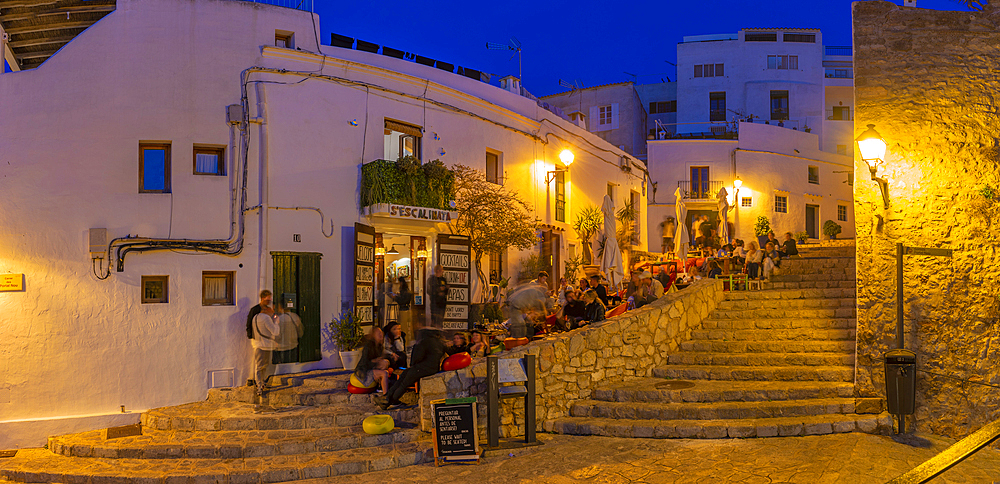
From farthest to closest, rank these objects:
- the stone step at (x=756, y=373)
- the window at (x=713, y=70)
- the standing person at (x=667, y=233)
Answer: the window at (x=713, y=70), the standing person at (x=667, y=233), the stone step at (x=756, y=373)

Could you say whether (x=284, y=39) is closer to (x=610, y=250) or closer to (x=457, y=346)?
(x=457, y=346)

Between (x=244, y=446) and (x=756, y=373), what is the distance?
6.98 meters

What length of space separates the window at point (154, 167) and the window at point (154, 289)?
1428 mm

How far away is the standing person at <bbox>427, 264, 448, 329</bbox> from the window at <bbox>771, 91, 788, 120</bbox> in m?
26.1

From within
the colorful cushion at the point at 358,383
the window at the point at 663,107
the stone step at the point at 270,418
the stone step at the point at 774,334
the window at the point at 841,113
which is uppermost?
the window at the point at 663,107

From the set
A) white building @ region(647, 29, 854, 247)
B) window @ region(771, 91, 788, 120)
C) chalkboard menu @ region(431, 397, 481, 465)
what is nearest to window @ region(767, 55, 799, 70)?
Result: white building @ region(647, 29, 854, 247)

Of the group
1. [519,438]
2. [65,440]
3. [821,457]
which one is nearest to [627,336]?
[519,438]

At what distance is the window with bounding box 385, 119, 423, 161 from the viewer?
13.5 meters

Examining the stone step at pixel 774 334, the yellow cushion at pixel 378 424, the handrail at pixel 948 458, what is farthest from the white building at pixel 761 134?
the handrail at pixel 948 458

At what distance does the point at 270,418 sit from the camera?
9438 millimetres

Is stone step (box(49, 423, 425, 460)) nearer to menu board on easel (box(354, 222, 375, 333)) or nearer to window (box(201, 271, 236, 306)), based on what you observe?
window (box(201, 271, 236, 306))

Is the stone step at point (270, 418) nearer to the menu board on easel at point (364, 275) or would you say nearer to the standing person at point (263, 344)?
the standing person at point (263, 344)

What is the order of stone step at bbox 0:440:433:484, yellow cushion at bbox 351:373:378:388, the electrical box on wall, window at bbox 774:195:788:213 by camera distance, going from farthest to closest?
1. window at bbox 774:195:788:213
2. the electrical box on wall
3. yellow cushion at bbox 351:373:378:388
4. stone step at bbox 0:440:433:484

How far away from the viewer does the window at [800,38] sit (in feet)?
115
